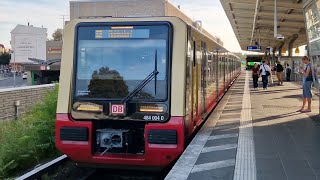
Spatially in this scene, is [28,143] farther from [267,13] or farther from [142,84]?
[267,13]

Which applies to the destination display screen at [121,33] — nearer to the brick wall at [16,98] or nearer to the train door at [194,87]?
the train door at [194,87]

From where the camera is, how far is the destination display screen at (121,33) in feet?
24.3

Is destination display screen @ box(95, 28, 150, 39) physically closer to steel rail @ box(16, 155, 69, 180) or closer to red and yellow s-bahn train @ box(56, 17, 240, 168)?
red and yellow s-bahn train @ box(56, 17, 240, 168)

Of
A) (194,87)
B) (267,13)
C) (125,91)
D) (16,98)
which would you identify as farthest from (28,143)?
(267,13)

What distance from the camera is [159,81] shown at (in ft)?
24.0

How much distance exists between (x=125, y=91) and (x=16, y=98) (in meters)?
9.02

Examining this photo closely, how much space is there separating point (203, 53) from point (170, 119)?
11.4ft

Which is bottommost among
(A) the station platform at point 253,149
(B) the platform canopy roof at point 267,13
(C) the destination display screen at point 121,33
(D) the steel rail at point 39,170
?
(D) the steel rail at point 39,170

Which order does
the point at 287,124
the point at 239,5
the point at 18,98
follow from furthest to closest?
the point at 239,5 → the point at 18,98 → the point at 287,124

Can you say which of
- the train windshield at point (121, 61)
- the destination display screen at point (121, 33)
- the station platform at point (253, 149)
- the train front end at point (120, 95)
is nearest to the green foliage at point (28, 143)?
the train front end at point (120, 95)

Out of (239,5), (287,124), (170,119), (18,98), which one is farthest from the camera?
(239,5)

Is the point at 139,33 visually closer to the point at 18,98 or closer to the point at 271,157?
the point at 271,157

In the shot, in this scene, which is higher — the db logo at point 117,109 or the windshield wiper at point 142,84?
the windshield wiper at point 142,84

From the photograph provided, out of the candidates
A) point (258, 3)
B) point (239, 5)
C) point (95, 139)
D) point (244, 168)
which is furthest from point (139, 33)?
point (239, 5)
